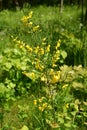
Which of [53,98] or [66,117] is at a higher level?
[53,98]

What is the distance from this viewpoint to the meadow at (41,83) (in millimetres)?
3437

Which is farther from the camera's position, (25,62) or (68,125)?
(25,62)

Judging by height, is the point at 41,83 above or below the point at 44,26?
below

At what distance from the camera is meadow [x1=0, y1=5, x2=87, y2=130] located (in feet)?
11.3

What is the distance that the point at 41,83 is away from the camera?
512cm

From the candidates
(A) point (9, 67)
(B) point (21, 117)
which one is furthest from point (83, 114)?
(A) point (9, 67)

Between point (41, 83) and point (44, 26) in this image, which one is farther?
point (44, 26)

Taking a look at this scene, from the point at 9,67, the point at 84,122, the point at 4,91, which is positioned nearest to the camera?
the point at 84,122

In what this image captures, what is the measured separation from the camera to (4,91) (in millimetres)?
4609

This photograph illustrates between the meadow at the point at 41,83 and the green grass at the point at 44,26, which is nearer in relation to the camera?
the meadow at the point at 41,83

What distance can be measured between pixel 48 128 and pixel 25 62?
1.58 meters

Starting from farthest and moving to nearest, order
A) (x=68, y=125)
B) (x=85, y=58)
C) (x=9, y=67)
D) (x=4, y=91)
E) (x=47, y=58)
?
(x=85, y=58) < (x=9, y=67) < (x=4, y=91) < (x=68, y=125) < (x=47, y=58)

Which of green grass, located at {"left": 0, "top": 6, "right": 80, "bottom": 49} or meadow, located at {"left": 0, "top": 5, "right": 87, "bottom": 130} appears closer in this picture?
meadow, located at {"left": 0, "top": 5, "right": 87, "bottom": 130}

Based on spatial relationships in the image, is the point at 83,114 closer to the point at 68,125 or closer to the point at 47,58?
the point at 68,125
